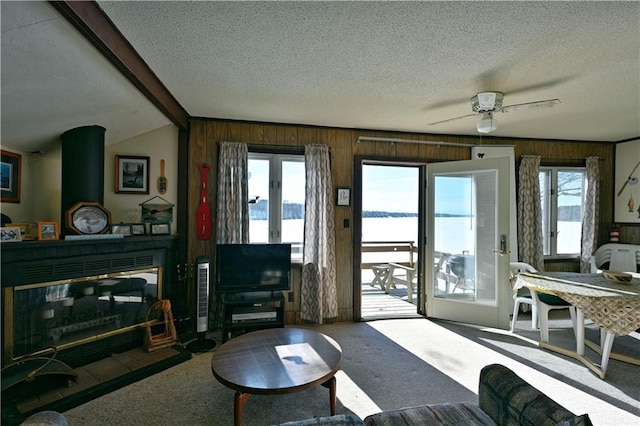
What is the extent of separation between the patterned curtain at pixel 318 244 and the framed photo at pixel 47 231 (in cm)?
229

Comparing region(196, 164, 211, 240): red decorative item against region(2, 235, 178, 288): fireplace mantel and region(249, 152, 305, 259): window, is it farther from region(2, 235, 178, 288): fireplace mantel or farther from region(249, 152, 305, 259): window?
region(249, 152, 305, 259): window

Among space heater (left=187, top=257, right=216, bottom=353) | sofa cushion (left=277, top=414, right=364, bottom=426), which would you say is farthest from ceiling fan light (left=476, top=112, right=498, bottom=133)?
space heater (left=187, top=257, right=216, bottom=353)

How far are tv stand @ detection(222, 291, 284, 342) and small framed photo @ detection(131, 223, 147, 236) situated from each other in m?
1.03

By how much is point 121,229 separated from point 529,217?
15.9 ft

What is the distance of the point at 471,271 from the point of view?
12.8 ft

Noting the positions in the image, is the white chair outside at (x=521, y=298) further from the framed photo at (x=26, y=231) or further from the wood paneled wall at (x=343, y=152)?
the framed photo at (x=26, y=231)

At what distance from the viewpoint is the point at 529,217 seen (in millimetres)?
4141

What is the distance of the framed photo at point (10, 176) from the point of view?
240 centimetres

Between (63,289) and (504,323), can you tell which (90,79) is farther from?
(504,323)

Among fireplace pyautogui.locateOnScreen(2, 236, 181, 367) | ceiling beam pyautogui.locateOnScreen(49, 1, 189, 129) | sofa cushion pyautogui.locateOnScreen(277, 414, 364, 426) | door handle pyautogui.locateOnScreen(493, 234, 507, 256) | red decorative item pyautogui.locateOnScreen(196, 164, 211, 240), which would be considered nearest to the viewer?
sofa cushion pyautogui.locateOnScreen(277, 414, 364, 426)

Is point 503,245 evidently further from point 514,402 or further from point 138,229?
point 138,229

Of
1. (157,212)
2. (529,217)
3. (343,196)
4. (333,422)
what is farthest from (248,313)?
(529,217)

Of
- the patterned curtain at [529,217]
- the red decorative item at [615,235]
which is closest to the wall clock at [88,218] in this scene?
the patterned curtain at [529,217]

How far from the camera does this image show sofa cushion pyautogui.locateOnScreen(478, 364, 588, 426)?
1130 mm
